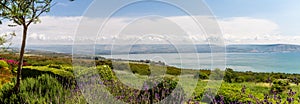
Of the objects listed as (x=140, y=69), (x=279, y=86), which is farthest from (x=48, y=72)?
(x=279, y=86)

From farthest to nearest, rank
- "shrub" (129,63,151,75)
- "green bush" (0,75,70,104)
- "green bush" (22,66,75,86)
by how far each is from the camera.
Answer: "shrub" (129,63,151,75)
"green bush" (22,66,75,86)
"green bush" (0,75,70,104)

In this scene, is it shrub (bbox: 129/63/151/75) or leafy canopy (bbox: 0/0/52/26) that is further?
shrub (bbox: 129/63/151/75)

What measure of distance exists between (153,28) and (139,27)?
42 centimetres

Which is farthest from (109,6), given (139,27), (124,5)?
(139,27)

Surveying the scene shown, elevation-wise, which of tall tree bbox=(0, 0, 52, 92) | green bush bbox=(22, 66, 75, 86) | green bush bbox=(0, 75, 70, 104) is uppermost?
tall tree bbox=(0, 0, 52, 92)

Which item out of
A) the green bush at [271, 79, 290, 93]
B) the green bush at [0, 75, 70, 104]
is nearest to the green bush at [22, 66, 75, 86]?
the green bush at [0, 75, 70, 104]

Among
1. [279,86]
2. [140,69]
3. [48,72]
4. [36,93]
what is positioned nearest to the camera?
[36,93]

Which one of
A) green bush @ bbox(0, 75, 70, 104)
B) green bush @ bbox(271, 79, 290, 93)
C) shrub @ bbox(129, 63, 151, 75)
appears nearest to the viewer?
green bush @ bbox(0, 75, 70, 104)

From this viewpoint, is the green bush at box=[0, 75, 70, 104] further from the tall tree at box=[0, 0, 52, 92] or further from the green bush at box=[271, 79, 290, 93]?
the green bush at box=[271, 79, 290, 93]

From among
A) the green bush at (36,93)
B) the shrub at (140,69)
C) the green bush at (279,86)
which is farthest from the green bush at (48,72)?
the green bush at (279,86)

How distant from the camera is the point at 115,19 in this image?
5.11m

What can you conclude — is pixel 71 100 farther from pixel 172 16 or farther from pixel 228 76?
pixel 228 76

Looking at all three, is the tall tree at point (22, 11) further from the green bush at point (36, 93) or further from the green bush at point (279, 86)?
the green bush at point (279, 86)

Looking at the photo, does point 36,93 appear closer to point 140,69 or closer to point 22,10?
point 22,10
